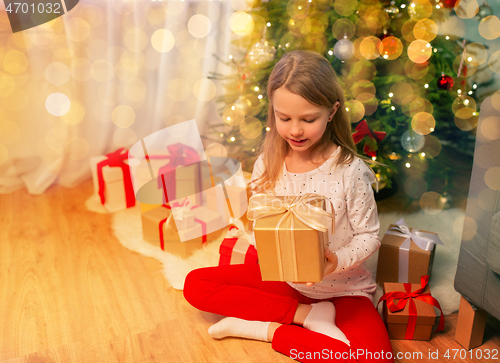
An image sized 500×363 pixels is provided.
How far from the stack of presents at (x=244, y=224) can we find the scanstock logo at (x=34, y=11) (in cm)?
86

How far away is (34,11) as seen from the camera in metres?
2.21

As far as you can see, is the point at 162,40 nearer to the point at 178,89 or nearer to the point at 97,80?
the point at 178,89

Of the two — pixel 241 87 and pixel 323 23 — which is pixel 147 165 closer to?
pixel 241 87

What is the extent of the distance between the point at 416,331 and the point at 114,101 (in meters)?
2.10

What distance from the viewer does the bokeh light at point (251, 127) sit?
186 cm

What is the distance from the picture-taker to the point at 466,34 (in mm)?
2201

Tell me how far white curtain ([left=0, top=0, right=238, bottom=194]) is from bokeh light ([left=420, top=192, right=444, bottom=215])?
4.05ft

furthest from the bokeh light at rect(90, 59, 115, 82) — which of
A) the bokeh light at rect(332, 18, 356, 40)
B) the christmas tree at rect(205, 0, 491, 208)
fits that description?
the bokeh light at rect(332, 18, 356, 40)

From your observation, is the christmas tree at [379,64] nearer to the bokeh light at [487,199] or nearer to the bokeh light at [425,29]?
the bokeh light at [425,29]

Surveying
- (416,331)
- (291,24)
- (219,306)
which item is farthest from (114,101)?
(416,331)

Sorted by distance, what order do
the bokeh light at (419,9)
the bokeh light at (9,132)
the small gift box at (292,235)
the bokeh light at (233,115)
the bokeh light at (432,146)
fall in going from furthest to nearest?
the bokeh light at (9,132), the bokeh light at (432,146), the bokeh light at (233,115), the bokeh light at (419,9), the small gift box at (292,235)

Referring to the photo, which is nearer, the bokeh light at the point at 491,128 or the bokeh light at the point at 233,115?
the bokeh light at the point at 491,128

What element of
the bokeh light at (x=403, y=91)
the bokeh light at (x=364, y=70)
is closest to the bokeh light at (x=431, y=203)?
the bokeh light at (x=403, y=91)

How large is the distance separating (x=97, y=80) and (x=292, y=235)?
1.99m
